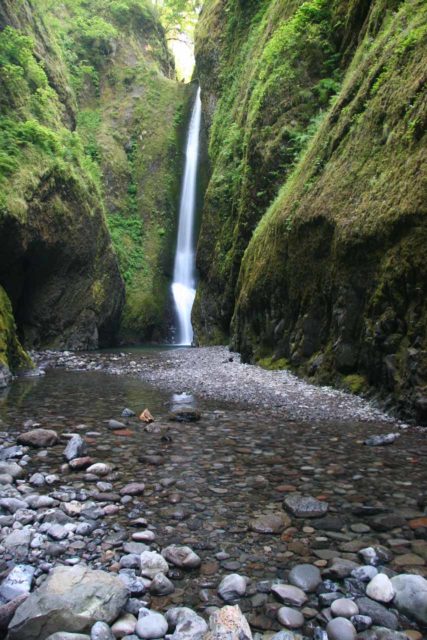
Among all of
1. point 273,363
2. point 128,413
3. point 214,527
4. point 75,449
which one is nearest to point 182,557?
point 214,527

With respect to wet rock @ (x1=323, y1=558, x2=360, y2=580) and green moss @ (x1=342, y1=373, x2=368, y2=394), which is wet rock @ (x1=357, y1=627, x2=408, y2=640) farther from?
green moss @ (x1=342, y1=373, x2=368, y2=394)

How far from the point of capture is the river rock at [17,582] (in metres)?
2.24

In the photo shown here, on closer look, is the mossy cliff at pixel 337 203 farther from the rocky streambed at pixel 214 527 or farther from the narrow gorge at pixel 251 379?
the rocky streambed at pixel 214 527

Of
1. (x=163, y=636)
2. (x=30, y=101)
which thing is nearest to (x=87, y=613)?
(x=163, y=636)

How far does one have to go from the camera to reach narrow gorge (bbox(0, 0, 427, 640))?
7.64 ft

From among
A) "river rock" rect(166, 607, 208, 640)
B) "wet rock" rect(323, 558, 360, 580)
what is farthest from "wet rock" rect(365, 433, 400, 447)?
"river rock" rect(166, 607, 208, 640)

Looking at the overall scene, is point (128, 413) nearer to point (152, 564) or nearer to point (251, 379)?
point (251, 379)

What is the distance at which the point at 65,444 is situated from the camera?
499cm

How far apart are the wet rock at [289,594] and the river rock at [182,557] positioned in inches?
18.6

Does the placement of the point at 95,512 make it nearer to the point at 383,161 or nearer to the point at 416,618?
the point at 416,618

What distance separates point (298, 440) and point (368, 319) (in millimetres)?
2724

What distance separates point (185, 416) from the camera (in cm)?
615

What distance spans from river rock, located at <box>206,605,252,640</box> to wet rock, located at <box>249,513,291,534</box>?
940 mm

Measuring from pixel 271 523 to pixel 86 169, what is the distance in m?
21.5
